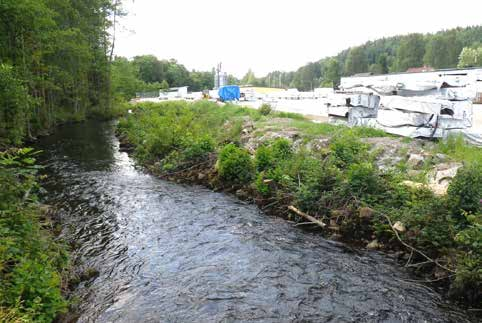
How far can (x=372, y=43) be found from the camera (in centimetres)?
14888

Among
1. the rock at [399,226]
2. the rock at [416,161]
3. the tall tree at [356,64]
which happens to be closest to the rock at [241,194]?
the rock at [399,226]

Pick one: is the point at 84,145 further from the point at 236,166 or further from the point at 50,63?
the point at 236,166

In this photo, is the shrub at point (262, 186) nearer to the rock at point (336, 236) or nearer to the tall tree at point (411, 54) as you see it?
the rock at point (336, 236)

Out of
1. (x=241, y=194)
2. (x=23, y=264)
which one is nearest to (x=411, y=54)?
(x=241, y=194)

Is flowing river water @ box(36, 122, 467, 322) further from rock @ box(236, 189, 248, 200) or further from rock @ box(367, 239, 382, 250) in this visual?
rock @ box(236, 189, 248, 200)

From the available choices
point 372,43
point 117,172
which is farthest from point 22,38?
point 372,43

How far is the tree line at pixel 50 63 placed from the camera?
1797 cm

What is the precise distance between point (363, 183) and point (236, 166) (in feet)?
16.0

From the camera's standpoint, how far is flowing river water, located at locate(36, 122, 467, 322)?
5.59 meters

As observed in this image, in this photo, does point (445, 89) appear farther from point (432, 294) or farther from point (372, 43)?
point (372, 43)

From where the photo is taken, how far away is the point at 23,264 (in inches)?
187

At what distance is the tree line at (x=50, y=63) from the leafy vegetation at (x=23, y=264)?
40.9 ft

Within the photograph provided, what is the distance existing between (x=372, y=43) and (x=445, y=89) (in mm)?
151723

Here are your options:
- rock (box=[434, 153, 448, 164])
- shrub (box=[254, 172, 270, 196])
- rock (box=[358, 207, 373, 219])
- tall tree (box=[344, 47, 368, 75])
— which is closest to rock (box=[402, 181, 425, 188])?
rock (box=[358, 207, 373, 219])
